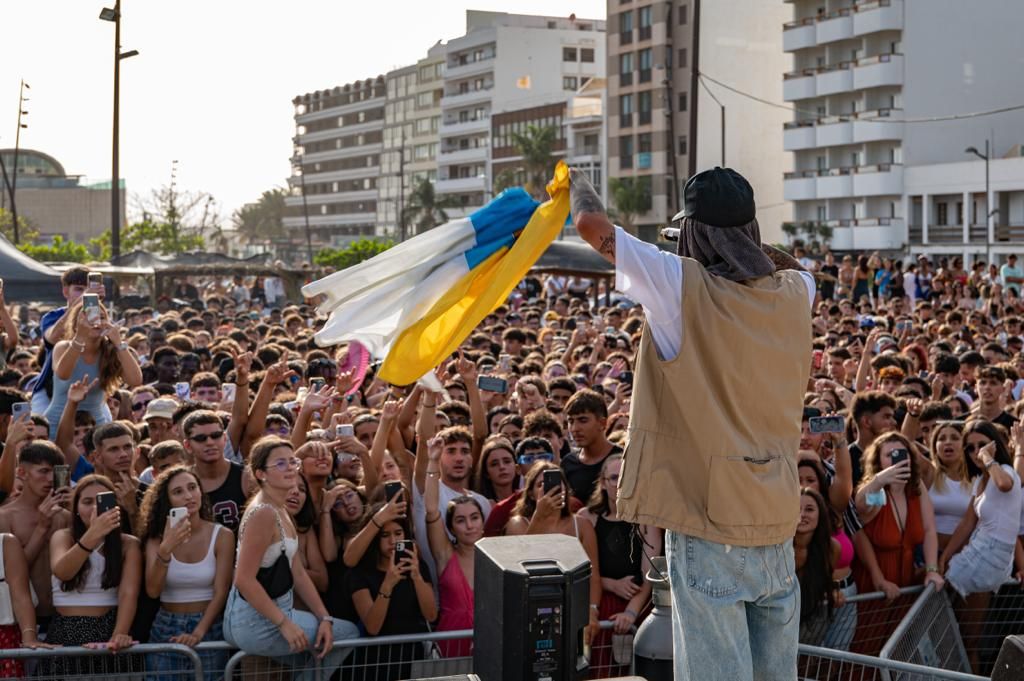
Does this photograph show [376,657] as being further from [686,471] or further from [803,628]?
[686,471]

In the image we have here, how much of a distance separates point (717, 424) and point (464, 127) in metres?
111

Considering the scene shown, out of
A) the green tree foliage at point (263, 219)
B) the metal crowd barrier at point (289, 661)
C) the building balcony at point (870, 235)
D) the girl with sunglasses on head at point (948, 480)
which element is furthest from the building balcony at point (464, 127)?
the metal crowd barrier at point (289, 661)

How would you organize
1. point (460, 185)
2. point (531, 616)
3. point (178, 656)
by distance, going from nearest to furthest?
point (531, 616)
point (178, 656)
point (460, 185)

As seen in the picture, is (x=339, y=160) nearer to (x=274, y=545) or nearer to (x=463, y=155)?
(x=463, y=155)

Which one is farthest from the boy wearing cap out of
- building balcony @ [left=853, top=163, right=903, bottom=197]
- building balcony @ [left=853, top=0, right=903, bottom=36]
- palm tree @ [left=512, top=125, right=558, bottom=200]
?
palm tree @ [left=512, top=125, right=558, bottom=200]

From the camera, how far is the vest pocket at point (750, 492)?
3559mm

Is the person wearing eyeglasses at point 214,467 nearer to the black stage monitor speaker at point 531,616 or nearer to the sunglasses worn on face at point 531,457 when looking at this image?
the sunglasses worn on face at point 531,457

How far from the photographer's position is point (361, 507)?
7.03m

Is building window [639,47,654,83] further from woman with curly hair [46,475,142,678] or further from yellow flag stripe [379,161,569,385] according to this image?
yellow flag stripe [379,161,569,385]

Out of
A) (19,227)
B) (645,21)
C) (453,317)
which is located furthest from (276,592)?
(19,227)

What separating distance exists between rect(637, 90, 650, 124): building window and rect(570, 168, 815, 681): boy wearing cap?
74.8 metres

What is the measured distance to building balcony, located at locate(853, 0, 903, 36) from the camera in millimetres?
56875

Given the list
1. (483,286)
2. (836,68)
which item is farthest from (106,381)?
(836,68)

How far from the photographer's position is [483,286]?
4.96 meters
